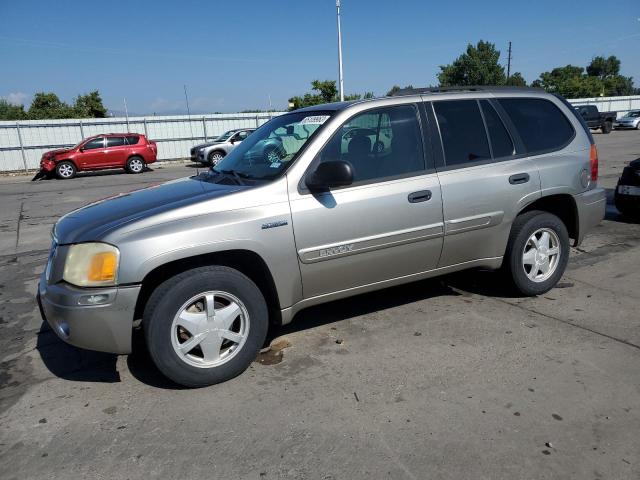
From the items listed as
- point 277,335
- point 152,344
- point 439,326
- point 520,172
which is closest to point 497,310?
point 439,326

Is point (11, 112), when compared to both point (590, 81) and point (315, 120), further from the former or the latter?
point (590, 81)

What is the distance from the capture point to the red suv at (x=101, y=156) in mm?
20406

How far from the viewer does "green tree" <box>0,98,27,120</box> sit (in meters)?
48.1

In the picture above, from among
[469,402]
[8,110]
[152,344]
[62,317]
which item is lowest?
[469,402]

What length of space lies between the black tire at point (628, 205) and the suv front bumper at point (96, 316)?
7.38 meters

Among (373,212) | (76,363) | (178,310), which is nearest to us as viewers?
(178,310)

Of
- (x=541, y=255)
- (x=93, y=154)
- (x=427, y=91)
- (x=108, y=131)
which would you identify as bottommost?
(x=541, y=255)

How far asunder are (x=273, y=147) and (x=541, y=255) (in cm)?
262

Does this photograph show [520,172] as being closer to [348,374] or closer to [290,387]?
[348,374]

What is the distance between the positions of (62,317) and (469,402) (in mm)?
2501

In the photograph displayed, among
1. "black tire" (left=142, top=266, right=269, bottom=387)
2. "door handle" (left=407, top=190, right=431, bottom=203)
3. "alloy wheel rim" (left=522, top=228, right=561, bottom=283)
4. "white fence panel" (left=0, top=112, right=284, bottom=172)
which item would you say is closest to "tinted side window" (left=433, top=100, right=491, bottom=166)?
"door handle" (left=407, top=190, right=431, bottom=203)

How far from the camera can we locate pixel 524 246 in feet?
14.6

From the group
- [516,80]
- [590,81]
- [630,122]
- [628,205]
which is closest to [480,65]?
[516,80]

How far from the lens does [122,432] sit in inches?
114
